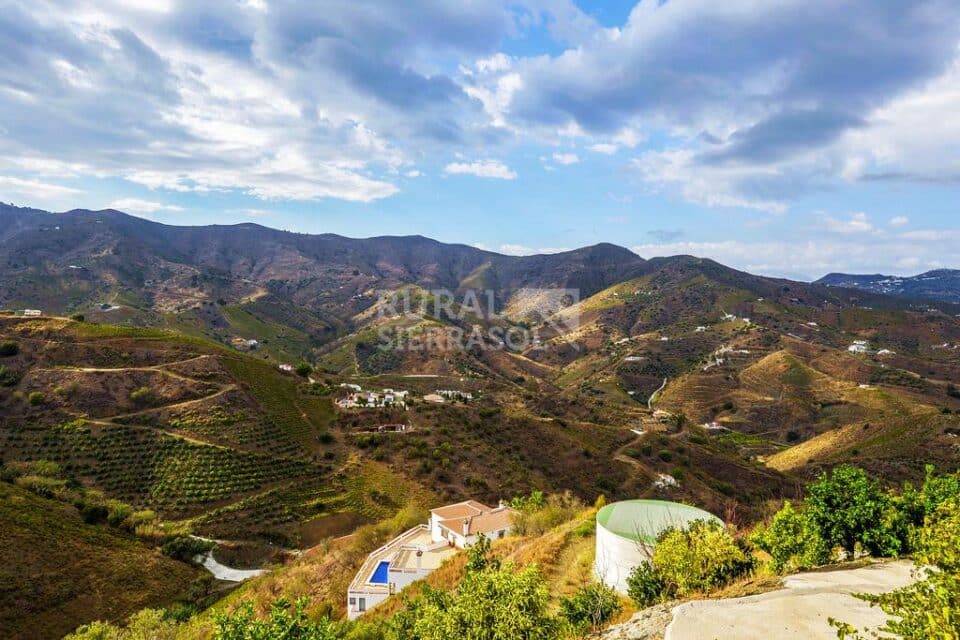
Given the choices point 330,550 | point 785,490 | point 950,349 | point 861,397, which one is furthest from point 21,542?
point 950,349

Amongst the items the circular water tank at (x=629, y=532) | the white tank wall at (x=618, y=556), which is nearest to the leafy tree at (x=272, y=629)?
the white tank wall at (x=618, y=556)

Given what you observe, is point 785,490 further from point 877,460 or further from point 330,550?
point 330,550

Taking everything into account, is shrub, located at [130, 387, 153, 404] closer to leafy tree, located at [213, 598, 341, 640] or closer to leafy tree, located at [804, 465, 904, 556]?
leafy tree, located at [213, 598, 341, 640]

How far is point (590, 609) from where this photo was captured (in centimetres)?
1611

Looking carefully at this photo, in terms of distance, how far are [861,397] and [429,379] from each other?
109m

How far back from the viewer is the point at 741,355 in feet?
482

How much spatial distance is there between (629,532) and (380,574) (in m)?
21.0

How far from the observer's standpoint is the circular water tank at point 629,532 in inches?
822

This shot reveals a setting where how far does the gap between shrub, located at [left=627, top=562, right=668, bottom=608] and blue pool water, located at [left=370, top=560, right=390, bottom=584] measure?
21334 millimetres

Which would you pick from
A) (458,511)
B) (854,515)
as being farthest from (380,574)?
(854,515)

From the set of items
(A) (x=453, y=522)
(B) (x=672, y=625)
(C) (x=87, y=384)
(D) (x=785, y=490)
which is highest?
(B) (x=672, y=625)

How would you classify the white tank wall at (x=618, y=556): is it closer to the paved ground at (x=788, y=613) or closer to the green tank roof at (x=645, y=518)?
the green tank roof at (x=645, y=518)

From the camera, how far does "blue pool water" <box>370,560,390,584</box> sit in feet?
111

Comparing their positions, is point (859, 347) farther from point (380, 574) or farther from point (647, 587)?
point (647, 587)
